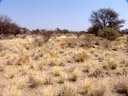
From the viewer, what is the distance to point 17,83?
4.64 metres

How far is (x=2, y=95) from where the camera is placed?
13.2 ft

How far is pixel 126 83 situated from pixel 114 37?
15.9 meters

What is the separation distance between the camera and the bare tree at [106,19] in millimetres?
30469

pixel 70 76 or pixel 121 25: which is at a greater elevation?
pixel 121 25

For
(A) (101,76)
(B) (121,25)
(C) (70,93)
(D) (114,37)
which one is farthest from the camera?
(B) (121,25)

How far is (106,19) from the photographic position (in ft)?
103

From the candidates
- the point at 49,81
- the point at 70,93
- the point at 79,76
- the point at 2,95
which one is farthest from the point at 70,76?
the point at 2,95

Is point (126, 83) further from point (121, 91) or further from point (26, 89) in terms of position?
point (26, 89)

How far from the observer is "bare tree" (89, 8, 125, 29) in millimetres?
30469

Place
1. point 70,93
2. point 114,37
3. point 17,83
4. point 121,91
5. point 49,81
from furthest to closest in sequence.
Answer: point 114,37 < point 49,81 < point 17,83 < point 121,91 < point 70,93

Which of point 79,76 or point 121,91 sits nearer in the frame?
point 121,91

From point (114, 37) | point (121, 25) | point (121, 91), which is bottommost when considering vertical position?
point (121, 91)

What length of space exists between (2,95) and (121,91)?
3.67 m

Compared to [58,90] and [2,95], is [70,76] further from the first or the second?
[2,95]
